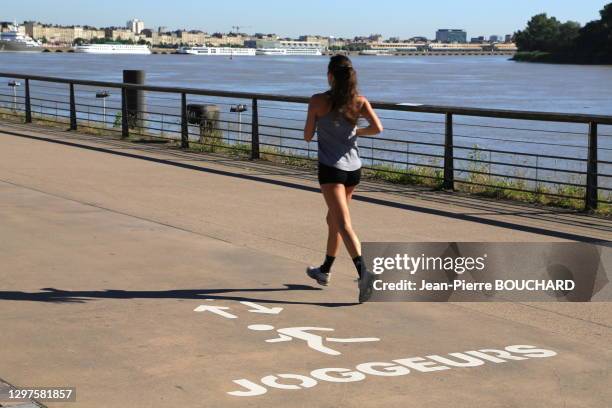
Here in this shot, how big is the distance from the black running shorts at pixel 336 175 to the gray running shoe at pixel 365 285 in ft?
2.12

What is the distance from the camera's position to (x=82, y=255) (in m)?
8.70

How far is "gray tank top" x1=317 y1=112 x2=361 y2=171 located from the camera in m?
7.32

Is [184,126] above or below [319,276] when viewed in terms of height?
above

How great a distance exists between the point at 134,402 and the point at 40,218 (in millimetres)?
5587

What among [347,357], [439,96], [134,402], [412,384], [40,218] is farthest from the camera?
[439,96]

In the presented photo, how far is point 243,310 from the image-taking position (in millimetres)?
7031

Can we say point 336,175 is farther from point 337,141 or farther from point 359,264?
point 359,264

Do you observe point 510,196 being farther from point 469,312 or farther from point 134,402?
point 134,402

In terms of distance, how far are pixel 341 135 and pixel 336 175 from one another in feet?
0.89

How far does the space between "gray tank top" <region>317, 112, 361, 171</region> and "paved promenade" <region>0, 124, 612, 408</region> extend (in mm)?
918

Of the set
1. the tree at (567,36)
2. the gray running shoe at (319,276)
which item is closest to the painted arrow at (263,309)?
the gray running shoe at (319,276)

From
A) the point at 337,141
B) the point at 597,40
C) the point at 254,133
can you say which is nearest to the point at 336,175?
the point at 337,141

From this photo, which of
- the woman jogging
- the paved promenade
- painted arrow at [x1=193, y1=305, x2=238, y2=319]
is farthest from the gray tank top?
painted arrow at [x1=193, y1=305, x2=238, y2=319]

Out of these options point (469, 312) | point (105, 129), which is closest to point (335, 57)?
point (469, 312)
